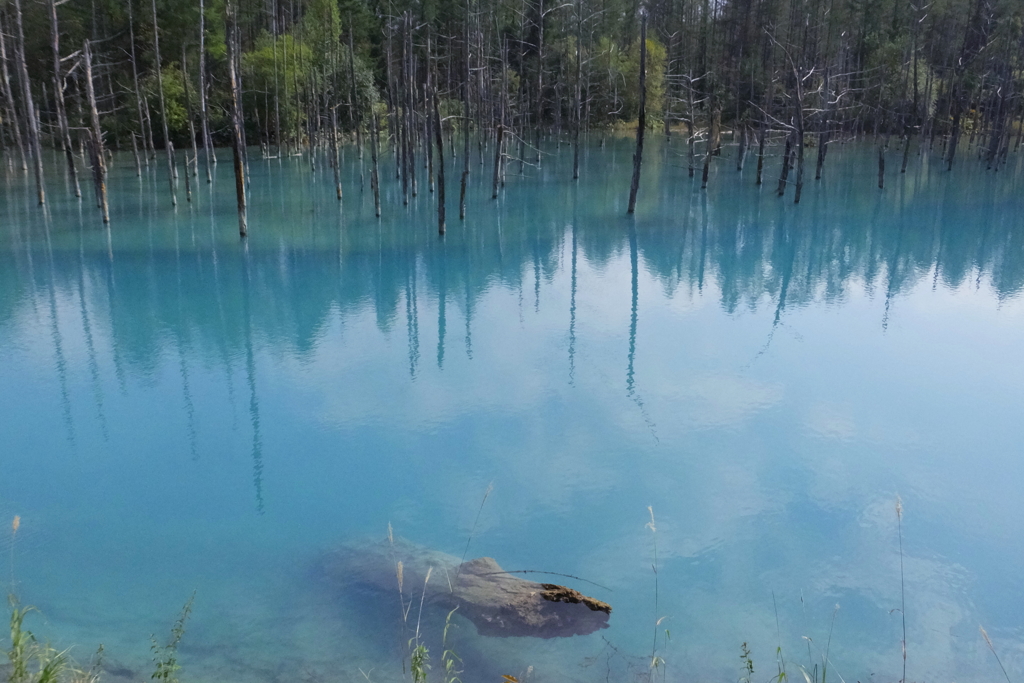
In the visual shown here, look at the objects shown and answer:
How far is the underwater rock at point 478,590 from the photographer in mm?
6410

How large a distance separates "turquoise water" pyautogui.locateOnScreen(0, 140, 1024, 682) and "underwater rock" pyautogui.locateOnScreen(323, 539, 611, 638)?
0.16m

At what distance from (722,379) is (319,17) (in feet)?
117

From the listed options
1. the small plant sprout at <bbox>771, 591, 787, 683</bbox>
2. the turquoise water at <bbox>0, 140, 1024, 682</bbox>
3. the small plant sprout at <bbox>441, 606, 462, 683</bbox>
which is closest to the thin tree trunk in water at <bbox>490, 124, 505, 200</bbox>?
the turquoise water at <bbox>0, 140, 1024, 682</bbox>

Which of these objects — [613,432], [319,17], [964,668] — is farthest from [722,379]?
[319,17]

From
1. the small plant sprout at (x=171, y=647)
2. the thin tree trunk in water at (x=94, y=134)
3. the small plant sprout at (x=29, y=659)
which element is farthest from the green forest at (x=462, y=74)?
the small plant sprout at (x=29, y=659)

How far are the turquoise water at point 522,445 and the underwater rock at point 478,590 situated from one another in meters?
0.16

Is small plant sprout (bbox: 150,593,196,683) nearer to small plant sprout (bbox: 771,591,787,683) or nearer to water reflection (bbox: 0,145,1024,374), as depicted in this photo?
small plant sprout (bbox: 771,591,787,683)

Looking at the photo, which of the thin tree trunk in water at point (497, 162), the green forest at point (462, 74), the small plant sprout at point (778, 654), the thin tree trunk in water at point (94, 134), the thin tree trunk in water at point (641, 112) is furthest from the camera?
the green forest at point (462, 74)

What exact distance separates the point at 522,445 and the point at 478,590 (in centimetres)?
304

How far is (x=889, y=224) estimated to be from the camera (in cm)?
2384

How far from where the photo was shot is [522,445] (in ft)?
31.8

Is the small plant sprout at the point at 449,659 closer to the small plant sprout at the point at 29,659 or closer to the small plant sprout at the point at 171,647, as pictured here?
the small plant sprout at the point at 171,647

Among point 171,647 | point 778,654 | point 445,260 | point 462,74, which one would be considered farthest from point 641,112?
point 462,74

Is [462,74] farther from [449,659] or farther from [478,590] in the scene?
[449,659]
